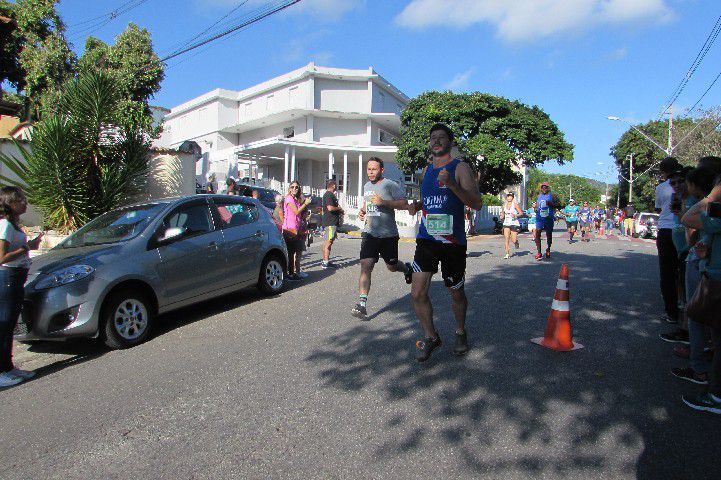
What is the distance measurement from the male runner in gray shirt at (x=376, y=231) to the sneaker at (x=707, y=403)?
3.15 meters

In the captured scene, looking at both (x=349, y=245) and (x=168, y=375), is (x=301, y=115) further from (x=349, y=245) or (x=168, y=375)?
(x=168, y=375)

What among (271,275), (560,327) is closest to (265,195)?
(271,275)

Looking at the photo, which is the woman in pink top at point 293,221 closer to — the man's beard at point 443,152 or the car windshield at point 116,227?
the car windshield at point 116,227

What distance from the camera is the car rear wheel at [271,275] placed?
7.42 meters

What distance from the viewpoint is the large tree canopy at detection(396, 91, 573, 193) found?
25609mm

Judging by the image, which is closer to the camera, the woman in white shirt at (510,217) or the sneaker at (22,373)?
the sneaker at (22,373)

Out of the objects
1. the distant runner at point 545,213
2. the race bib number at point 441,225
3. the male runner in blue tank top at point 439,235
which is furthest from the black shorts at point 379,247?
the distant runner at point 545,213

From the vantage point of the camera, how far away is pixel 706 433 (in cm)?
A: 306

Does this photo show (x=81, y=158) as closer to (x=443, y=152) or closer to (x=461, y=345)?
(x=443, y=152)

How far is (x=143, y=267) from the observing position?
5473 mm

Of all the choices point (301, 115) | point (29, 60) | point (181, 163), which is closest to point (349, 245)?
point (181, 163)

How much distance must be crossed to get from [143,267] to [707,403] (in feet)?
17.2

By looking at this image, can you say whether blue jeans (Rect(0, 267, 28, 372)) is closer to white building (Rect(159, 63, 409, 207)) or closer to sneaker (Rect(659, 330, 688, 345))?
sneaker (Rect(659, 330, 688, 345))

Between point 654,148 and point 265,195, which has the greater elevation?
point 654,148
